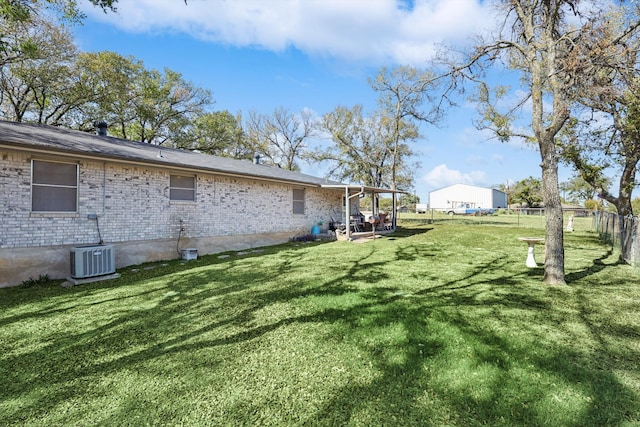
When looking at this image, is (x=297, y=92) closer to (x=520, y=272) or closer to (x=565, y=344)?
(x=520, y=272)

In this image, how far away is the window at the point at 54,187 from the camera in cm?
672

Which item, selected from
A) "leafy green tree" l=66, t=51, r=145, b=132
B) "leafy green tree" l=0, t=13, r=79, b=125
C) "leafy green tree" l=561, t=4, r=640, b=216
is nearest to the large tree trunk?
"leafy green tree" l=561, t=4, r=640, b=216

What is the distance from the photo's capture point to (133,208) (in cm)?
824

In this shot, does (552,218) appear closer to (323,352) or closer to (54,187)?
(323,352)

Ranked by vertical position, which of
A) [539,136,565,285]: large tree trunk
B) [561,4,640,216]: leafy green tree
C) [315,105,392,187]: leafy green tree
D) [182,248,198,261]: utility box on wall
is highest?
[315,105,392,187]: leafy green tree

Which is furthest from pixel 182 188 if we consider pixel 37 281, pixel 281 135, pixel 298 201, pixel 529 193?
pixel 529 193

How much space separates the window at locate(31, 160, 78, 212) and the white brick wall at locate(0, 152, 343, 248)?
0.39ft

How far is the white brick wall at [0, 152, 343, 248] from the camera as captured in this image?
21.1ft

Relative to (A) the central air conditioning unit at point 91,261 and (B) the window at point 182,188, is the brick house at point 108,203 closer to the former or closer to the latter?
(B) the window at point 182,188

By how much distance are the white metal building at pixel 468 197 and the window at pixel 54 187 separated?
53.7 m

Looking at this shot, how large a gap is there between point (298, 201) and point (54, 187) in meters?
8.76

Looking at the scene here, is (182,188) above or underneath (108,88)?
underneath

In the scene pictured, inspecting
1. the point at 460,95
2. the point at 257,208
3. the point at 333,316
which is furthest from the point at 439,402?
the point at 257,208

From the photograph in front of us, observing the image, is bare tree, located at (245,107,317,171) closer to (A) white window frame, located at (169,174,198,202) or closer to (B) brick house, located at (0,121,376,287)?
(B) brick house, located at (0,121,376,287)
